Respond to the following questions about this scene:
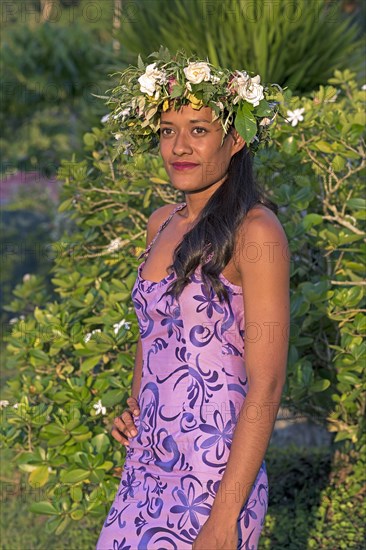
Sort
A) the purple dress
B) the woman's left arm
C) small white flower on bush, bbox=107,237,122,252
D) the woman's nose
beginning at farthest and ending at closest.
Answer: small white flower on bush, bbox=107,237,122,252
the woman's nose
the purple dress
the woman's left arm

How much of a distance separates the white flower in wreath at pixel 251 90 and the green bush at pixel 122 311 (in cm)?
133

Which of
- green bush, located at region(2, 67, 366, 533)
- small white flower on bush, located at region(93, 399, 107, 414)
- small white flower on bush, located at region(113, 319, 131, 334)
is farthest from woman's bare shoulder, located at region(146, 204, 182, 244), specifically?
small white flower on bush, located at region(93, 399, 107, 414)

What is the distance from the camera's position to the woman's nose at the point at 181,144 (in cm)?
274

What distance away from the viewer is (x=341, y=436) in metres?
4.64

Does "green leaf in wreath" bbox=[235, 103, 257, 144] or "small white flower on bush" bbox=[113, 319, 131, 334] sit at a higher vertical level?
"green leaf in wreath" bbox=[235, 103, 257, 144]

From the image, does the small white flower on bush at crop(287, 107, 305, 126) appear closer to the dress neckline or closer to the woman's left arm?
the dress neckline

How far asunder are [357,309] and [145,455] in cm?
176

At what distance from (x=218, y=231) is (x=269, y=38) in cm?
439

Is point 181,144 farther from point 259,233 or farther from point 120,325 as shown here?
point 120,325

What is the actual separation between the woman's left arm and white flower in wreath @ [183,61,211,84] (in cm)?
49

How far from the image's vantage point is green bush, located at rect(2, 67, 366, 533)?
426cm

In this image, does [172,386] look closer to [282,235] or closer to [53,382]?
[282,235]

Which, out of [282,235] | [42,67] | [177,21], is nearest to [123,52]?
[177,21]

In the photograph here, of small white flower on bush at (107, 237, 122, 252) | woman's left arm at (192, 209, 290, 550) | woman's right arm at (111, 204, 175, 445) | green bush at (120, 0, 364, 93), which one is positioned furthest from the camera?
green bush at (120, 0, 364, 93)
